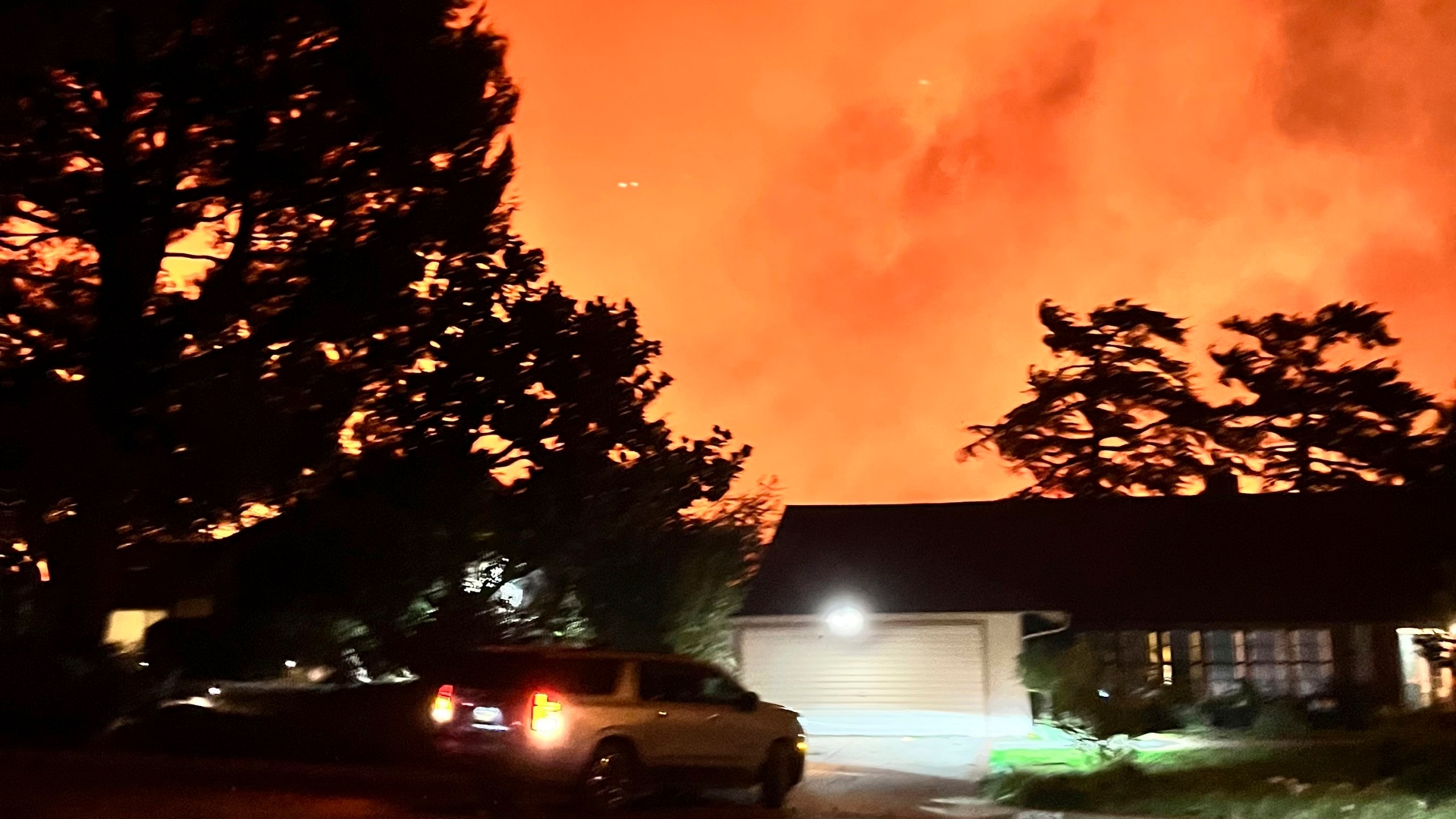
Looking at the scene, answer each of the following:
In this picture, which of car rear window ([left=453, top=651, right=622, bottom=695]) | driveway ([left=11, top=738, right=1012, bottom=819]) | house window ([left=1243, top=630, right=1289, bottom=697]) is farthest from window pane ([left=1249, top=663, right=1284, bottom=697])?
car rear window ([left=453, top=651, right=622, bottom=695])

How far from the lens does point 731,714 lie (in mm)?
15023

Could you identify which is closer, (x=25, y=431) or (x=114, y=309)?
(x=25, y=431)

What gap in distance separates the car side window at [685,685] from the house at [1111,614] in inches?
394

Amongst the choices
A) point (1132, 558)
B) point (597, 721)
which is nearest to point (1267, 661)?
point (1132, 558)

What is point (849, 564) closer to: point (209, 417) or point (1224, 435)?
point (209, 417)

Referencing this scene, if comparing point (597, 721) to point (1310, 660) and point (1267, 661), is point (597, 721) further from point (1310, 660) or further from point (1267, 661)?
point (1310, 660)

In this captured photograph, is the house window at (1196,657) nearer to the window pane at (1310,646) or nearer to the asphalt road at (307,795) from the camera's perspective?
the window pane at (1310,646)

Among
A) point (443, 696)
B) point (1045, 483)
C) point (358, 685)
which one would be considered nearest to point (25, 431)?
point (358, 685)

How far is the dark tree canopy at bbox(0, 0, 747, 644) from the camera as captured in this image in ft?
63.9

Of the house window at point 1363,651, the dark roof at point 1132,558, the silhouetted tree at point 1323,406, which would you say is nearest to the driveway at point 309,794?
the dark roof at point 1132,558

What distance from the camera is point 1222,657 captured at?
25.8m

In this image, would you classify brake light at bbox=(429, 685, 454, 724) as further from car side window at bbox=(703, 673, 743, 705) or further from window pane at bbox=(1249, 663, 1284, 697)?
window pane at bbox=(1249, 663, 1284, 697)

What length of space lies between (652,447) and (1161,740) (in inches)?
433

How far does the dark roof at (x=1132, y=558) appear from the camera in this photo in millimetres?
25266
